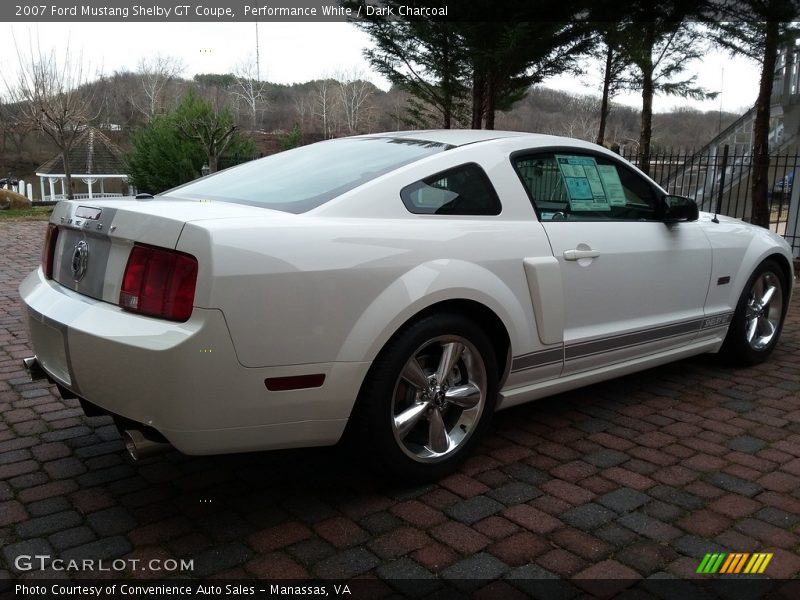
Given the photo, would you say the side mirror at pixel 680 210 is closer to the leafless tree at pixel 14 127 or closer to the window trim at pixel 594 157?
the window trim at pixel 594 157

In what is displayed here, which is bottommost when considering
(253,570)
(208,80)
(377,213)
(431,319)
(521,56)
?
(253,570)

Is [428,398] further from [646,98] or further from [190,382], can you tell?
[646,98]

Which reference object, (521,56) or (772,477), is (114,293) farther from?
(521,56)

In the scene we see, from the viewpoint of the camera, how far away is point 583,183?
379cm

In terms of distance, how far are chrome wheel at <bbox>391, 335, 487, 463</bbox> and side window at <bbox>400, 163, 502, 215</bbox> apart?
1.90 ft

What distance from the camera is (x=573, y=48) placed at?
12.9m

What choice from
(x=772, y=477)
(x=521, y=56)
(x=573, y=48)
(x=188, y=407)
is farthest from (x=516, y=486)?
(x=573, y=48)

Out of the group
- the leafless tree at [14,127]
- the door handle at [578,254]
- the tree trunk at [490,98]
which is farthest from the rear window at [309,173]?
the leafless tree at [14,127]

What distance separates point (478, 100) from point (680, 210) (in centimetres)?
1024

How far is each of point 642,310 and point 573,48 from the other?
10.3 meters

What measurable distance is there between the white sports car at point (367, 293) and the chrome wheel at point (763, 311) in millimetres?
1005

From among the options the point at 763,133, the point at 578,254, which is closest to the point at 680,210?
the point at 578,254

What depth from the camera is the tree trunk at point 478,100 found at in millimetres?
13467

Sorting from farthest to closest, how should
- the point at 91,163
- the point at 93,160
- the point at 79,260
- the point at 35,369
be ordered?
the point at 93,160 → the point at 91,163 → the point at 35,369 → the point at 79,260
